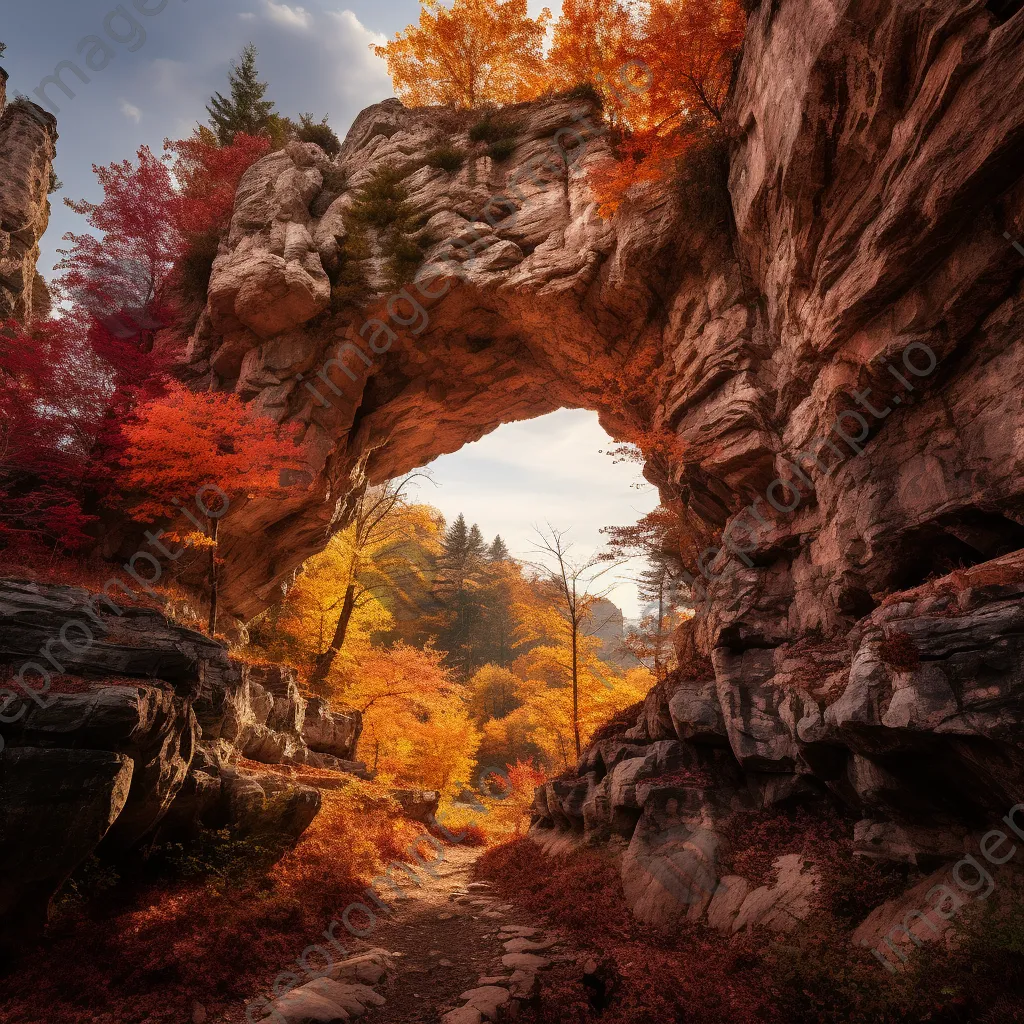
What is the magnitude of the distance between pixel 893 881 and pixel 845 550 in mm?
5181

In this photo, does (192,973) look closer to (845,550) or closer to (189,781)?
(189,781)

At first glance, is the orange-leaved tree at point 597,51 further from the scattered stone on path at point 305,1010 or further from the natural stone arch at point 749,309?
the scattered stone on path at point 305,1010

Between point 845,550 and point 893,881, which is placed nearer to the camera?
point 893,881

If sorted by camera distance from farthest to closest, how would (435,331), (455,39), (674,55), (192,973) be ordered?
(455,39), (435,331), (674,55), (192,973)

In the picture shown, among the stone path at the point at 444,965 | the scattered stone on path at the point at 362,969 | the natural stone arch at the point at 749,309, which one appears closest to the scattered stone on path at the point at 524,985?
the stone path at the point at 444,965

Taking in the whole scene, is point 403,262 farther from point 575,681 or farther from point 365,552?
point 575,681

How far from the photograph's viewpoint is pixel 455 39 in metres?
22.1

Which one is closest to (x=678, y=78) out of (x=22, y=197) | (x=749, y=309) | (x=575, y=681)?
(x=749, y=309)

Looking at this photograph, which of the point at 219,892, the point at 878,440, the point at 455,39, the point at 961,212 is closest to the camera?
the point at 961,212

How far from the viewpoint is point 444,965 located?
7.46 meters

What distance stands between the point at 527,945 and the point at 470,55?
1223 inches

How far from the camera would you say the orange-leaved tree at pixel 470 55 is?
21438 millimetres

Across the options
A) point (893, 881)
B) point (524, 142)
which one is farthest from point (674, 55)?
point (893, 881)

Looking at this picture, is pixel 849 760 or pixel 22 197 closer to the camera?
pixel 849 760
